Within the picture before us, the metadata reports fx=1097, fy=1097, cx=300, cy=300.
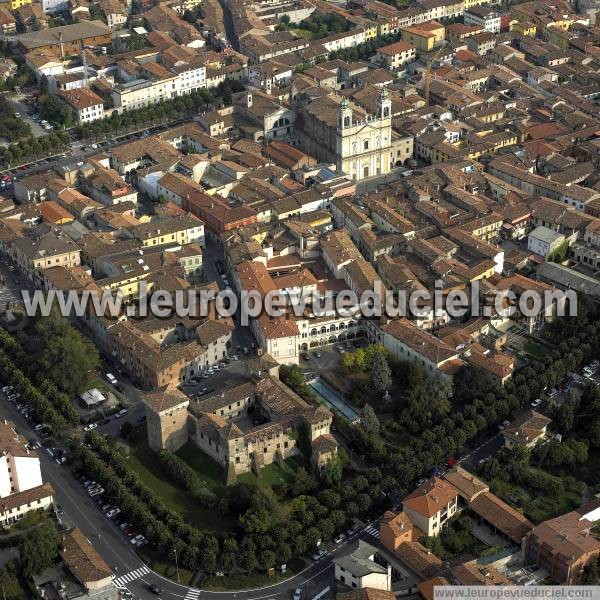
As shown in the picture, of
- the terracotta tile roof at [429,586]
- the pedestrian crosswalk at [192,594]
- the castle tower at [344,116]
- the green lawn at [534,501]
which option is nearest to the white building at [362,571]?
the terracotta tile roof at [429,586]

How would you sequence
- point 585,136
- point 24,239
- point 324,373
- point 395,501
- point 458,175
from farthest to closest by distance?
point 585,136, point 458,175, point 24,239, point 324,373, point 395,501

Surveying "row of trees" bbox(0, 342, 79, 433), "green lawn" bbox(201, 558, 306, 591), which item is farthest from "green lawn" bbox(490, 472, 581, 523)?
"row of trees" bbox(0, 342, 79, 433)

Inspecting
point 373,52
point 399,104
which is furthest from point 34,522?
point 373,52

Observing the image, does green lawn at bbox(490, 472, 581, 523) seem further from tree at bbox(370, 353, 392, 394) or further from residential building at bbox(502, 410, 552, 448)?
tree at bbox(370, 353, 392, 394)

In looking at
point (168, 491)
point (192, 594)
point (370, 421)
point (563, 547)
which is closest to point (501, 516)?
point (563, 547)

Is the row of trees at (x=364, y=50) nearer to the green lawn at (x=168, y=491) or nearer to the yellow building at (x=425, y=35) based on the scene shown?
the yellow building at (x=425, y=35)

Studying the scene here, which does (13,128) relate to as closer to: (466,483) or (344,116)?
(344,116)

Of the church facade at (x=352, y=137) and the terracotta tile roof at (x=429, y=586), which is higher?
the church facade at (x=352, y=137)

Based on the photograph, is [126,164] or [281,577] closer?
[281,577]

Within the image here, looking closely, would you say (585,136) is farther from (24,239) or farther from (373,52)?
(24,239)
